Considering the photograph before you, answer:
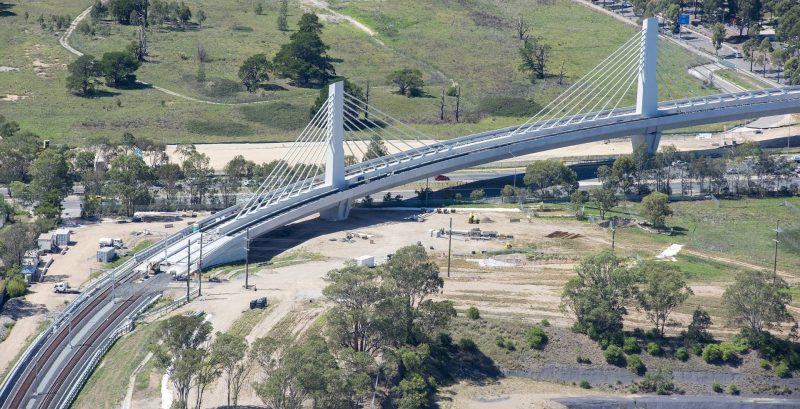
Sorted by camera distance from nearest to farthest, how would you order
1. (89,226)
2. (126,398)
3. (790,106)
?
(126,398), (89,226), (790,106)

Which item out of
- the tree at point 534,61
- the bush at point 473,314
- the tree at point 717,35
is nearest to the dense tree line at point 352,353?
the bush at point 473,314

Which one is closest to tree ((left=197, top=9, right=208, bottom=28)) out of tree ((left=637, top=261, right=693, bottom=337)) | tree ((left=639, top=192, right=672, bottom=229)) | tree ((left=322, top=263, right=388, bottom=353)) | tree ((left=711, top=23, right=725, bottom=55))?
tree ((left=711, top=23, right=725, bottom=55))

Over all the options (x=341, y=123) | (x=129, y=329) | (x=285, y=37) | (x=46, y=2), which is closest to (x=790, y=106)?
(x=341, y=123)

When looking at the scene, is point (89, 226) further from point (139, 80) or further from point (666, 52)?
point (666, 52)

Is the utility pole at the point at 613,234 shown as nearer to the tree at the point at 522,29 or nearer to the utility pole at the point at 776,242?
the utility pole at the point at 776,242

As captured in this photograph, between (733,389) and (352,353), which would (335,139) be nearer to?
(352,353)

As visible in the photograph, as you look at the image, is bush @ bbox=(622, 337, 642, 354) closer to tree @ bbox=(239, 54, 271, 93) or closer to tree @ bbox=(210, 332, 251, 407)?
tree @ bbox=(210, 332, 251, 407)

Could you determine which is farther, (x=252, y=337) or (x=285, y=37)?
(x=285, y=37)
